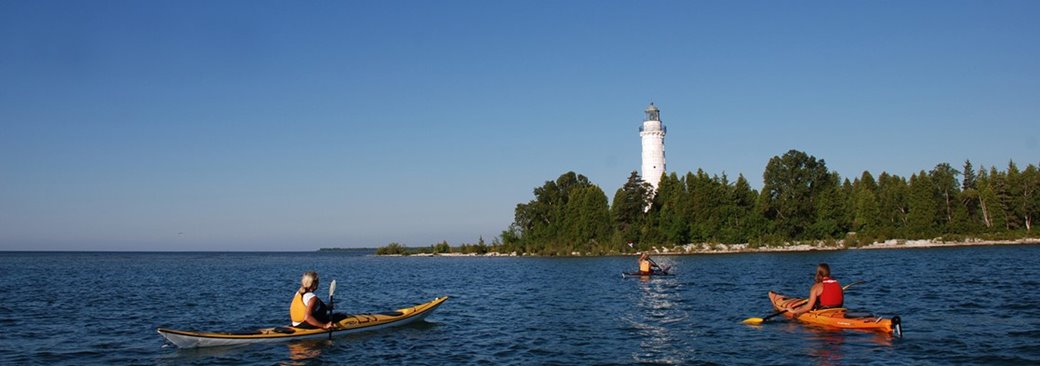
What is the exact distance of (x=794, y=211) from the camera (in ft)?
317

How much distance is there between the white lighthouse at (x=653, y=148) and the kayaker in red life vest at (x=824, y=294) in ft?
267

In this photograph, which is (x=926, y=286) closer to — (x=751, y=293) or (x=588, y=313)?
(x=751, y=293)

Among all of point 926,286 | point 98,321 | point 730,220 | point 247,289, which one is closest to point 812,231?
point 730,220

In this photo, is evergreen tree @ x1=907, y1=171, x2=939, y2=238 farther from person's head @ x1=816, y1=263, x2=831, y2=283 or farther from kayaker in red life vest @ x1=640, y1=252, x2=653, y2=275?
person's head @ x1=816, y1=263, x2=831, y2=283

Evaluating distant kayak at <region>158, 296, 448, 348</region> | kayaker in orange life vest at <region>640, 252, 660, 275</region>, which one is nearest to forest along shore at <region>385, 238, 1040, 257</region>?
kayaker in orange life vest at <region>640, 252, 660, 275</region>

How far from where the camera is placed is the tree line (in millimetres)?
96188

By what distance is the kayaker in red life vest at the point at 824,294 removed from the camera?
22.4m

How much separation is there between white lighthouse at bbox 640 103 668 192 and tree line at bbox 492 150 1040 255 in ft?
7.20

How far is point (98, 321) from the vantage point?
90.5ft

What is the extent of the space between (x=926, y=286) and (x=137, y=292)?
4263cm

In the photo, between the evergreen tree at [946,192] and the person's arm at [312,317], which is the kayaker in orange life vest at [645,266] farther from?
the evergreen tree at [946,192]

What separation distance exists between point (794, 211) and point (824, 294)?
3108 inches

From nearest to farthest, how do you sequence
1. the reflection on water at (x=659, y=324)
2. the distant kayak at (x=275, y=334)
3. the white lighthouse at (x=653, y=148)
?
the reflection on water at (x=659, y=324)
the distant kayak at (x=275, y=334)
the white lighthouse at (x=653, y=148)

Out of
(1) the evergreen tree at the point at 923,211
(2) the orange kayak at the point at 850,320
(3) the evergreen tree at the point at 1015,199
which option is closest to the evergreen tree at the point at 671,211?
(1) the evergreen tree at the point at 923,211
